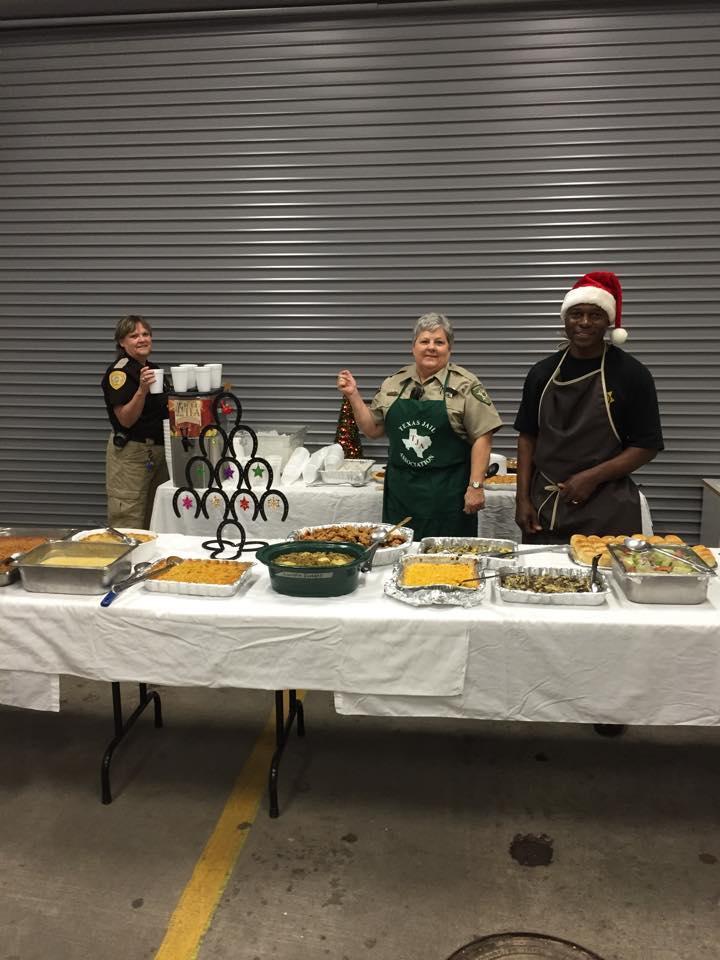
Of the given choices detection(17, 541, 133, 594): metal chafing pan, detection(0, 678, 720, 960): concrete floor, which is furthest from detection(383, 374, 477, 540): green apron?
detection(17, 541, 133, 594): metal chafing pan

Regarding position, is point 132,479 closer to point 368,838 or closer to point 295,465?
point 295,465

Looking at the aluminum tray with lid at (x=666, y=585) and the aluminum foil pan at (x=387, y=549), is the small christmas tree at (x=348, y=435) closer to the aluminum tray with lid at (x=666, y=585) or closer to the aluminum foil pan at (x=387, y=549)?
the aluminum foil pan at (x=387, y=549)

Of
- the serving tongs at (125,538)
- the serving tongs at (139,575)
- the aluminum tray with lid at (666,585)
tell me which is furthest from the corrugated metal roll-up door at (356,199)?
the aluminum tray with lid at (666,585)

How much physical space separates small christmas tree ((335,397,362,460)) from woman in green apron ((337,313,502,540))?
1.33 m

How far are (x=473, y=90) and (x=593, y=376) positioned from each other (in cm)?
274

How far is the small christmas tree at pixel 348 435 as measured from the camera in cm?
558

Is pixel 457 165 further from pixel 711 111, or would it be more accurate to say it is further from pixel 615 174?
pixel 711 111

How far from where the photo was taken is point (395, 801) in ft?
11.0

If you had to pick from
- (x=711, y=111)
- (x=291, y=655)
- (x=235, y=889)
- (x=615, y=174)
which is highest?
(x=711, y=111)

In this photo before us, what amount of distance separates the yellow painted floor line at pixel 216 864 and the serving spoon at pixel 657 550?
1805mm

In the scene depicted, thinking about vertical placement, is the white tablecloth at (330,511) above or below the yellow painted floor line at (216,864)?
above

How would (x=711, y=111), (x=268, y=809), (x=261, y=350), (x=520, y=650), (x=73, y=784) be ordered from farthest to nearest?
(x=261, y=350) < (x=711, y=111) < (x=73, y=784) < (x=268, y=809) < (x=520, y=650)

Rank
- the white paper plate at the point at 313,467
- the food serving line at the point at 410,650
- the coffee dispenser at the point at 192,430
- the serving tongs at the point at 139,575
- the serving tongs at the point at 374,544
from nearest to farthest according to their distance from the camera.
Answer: the food serving line at the point at 410,650
the serving tongs at the point at 139,575
the serving tongs at the point at 374,544
the coffee dispenser at the point at 192,430
the white paper plate at the point at 313,467

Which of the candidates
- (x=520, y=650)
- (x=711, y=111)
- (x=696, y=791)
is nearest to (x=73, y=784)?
(x=520, y=650)
